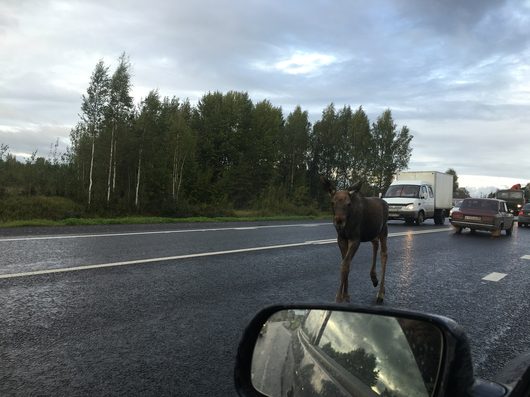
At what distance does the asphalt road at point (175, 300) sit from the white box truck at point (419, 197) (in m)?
11.0

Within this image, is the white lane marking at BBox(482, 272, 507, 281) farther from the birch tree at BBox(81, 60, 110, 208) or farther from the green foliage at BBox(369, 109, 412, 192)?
the green foliage at BBox(369, 109, 412, 192)

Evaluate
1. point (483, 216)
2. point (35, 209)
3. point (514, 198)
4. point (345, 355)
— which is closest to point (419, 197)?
point (483, 216)

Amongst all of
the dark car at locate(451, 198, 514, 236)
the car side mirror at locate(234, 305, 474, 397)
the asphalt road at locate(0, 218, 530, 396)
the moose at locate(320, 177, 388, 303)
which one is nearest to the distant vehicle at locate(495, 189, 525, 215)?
the dark car at locate(451, 198, 514, 236)

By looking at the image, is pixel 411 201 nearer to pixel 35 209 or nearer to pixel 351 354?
pixel 35 209

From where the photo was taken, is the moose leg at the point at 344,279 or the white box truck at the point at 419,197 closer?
the moose leg at the point at 344,279

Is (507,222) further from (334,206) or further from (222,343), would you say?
(222,343)

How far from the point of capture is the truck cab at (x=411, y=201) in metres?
22.2

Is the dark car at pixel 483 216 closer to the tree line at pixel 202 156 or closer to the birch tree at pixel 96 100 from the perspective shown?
the tree line at pixel 202 156

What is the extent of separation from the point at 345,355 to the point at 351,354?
0.03 m

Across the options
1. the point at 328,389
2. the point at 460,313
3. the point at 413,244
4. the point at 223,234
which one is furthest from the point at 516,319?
the point at 223,234

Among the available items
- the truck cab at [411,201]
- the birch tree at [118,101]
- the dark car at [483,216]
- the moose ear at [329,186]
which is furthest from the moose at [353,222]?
the birch tree at [118,101]

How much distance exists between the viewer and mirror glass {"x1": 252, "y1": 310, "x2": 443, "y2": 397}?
1.27 metres

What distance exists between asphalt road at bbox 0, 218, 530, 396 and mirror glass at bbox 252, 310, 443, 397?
1536 millimetres

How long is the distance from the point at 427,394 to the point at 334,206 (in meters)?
4.70
